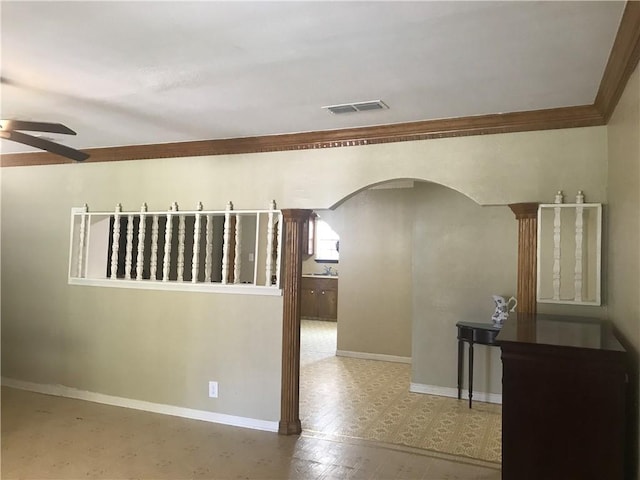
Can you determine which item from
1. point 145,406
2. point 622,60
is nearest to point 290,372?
point 145,406

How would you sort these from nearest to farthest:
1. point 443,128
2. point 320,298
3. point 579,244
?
point 579,244, point 443,128, point 320,298

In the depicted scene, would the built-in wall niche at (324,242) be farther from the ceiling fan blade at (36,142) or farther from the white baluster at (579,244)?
the ceiling fan blade at (36,142)

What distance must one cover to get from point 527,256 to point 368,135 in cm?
134

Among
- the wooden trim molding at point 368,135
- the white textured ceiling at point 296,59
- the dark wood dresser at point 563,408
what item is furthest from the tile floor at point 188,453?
the white textured ceiling at point 296,59

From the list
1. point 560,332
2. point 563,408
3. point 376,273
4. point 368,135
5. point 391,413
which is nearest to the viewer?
point 563,408

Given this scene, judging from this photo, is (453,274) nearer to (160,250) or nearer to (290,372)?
(290,372)

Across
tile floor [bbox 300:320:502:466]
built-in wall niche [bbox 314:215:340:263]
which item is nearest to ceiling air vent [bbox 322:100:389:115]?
tile floor [bbox 300:320:502:466]

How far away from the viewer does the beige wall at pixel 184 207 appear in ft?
9.87

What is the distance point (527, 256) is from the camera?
2928 millimetres

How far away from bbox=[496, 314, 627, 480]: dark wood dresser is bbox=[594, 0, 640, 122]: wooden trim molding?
114 centimetres

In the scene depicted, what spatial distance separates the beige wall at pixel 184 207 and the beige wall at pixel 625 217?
0.37m

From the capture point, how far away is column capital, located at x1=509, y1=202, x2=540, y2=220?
2914mm

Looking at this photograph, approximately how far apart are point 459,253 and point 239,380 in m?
2.43

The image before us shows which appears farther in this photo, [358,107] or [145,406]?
[145,406]
